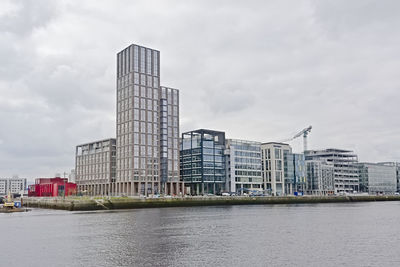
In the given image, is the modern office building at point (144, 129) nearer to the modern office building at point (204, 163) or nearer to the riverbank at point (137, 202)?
the modern office building at point (204, 163)

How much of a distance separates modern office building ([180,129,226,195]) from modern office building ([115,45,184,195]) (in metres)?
8.85

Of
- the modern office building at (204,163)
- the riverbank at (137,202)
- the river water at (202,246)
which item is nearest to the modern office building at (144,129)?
the modern office building at (204,163)

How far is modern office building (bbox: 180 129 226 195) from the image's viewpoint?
190 metres

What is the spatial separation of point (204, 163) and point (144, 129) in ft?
107

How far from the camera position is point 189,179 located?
197 m

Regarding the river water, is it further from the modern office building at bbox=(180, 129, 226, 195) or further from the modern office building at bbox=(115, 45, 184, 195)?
the modern office building at bbox=(180, 129, 226, 195)

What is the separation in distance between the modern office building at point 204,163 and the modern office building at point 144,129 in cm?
885

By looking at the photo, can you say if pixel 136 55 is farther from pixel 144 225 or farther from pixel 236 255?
pixel 236 255

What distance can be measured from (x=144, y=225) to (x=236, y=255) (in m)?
32.4

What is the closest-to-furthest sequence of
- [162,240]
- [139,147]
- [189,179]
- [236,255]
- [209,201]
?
[236,255] < [162,240] < [209,201] < [139,147] < [189,179]

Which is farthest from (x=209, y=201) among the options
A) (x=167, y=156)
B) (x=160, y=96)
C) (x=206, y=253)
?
(x=206, y=253)

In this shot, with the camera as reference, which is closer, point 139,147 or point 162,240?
point 162,240

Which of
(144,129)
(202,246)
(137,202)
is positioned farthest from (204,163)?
(202,246)

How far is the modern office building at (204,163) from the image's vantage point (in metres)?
190
